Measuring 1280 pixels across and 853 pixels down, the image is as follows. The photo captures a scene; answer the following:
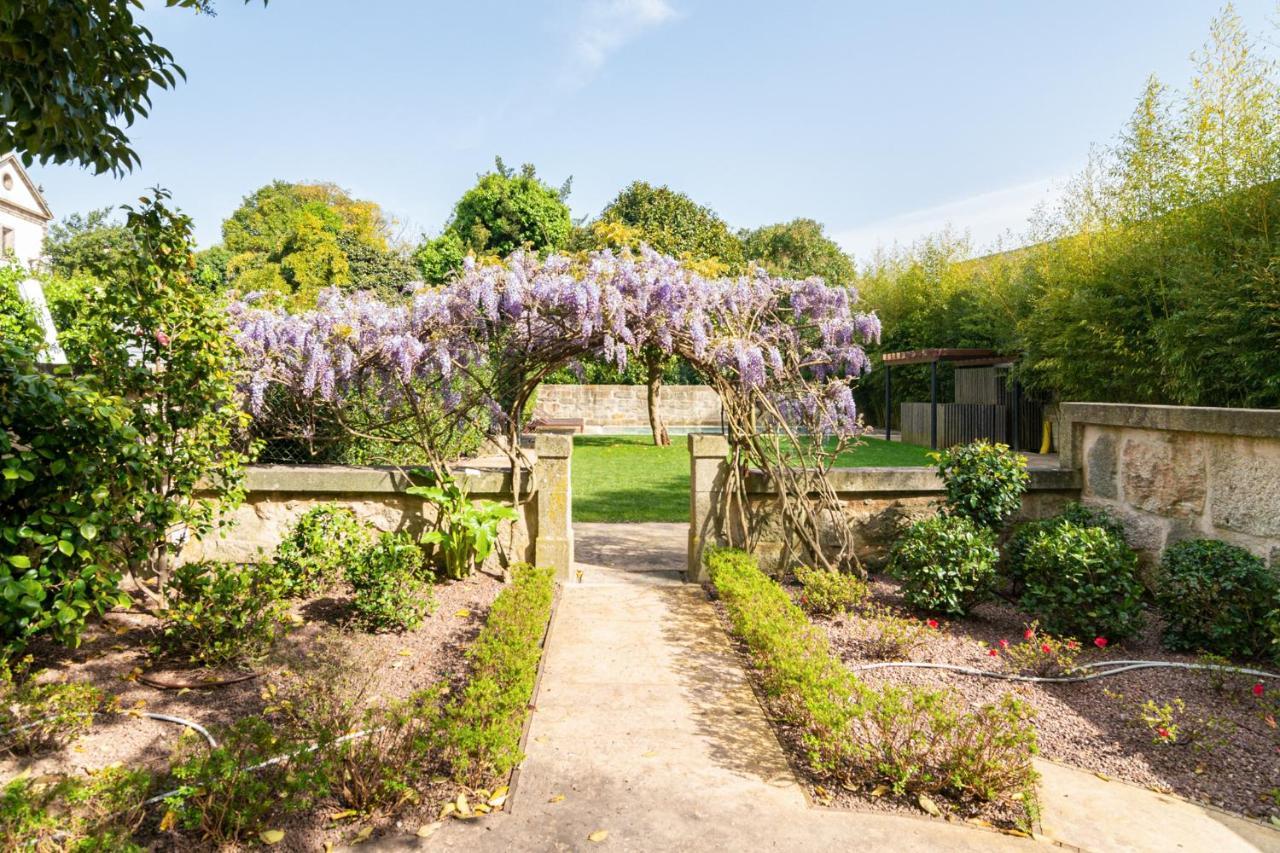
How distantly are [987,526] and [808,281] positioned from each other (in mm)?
2730

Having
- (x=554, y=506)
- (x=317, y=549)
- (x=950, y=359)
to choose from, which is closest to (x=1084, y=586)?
(x=554, y=506)

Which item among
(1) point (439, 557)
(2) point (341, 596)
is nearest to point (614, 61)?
(1) point (439, 557)

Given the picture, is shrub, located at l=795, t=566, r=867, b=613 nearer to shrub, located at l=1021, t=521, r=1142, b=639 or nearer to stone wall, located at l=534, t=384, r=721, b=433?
shrub, located at l=1021, t=521, r=1142, b=639

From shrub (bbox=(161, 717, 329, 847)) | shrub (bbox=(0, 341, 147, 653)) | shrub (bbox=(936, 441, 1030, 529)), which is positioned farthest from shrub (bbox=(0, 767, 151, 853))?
shrub (bbox=(936, 441, 1030, 529))

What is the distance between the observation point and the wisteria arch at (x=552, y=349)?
585 centimetres

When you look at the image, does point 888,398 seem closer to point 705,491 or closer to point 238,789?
point 705,491

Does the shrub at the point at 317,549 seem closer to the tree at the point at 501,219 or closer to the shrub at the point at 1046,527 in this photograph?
the shrub at the point at 1046,527

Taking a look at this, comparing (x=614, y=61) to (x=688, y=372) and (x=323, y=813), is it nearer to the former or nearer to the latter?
(x=323, y=813)

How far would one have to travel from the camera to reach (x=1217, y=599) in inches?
169

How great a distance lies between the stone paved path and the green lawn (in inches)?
112

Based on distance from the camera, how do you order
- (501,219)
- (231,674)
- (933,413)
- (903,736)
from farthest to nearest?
1. (501,219)
2. (933,413)
3. (231,674)
4. (903,736)

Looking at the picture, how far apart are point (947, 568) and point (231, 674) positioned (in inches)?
168

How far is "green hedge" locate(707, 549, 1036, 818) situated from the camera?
9.39ft

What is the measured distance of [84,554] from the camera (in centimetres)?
372
